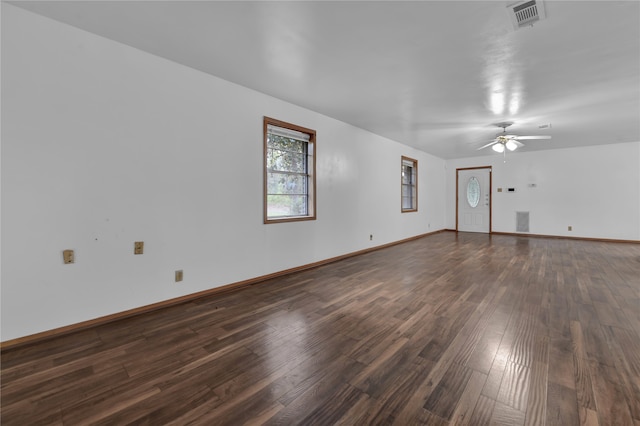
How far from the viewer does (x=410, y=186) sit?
7.74 meters

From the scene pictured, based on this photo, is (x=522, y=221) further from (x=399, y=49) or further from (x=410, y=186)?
(x=399, y=49)

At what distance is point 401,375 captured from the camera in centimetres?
180

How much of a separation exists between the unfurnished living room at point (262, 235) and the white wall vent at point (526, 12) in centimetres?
1

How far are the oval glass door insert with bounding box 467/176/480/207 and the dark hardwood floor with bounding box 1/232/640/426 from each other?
564cm

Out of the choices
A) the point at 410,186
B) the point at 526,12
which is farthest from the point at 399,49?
the point at 410,186

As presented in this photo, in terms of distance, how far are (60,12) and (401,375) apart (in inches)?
145

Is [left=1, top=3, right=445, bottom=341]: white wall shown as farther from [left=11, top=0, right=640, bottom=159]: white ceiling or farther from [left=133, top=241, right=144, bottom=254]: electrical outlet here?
[left=11, top=0, right=640, bottom=159]: white ceiling

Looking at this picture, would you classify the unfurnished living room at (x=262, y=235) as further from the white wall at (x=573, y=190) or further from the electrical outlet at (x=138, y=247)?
the white wall at (x=573, y=190)

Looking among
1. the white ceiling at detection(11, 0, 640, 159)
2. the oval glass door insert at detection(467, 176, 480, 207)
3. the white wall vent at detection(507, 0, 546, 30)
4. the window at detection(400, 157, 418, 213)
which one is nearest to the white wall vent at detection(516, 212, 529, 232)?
the oval glass door insert at detection(467, 176, 480, 207)

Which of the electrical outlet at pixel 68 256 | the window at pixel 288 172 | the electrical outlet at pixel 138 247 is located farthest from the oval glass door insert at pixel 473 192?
the electrical outlet at pixel 68 256

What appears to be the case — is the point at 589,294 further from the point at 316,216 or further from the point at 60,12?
the point at 60,12

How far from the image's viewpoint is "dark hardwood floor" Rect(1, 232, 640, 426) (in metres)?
1.50

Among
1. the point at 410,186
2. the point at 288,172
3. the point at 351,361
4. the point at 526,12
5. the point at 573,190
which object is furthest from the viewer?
the point at 410,186

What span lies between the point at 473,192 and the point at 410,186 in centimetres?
269
